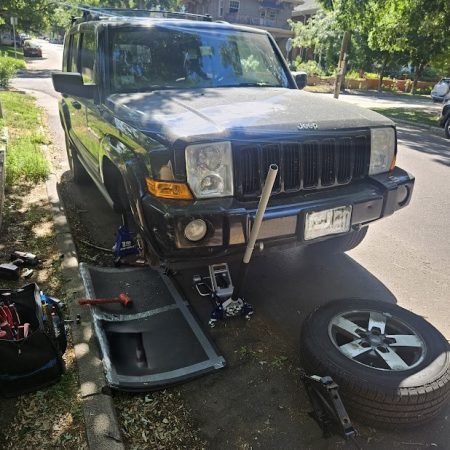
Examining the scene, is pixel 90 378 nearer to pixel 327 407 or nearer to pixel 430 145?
pixel 327 407

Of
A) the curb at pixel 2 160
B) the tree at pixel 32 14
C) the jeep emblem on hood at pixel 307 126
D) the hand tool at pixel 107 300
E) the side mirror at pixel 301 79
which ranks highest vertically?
the tree at pixel 32 14

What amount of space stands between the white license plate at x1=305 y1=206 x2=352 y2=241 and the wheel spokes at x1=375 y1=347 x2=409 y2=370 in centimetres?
84

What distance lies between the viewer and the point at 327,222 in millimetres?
2982

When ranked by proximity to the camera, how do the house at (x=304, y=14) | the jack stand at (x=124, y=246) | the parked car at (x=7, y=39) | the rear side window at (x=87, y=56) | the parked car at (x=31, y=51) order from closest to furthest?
the jack stand at (x=124, y=246), the rear side window at (x=87, y=56), the parked car at (x=31, y=51), the house at (x=304, y=14), the parked car at (x=7, y=39)

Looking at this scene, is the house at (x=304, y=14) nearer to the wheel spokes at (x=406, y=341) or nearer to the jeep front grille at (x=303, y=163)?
the jeep front grille at (x=303, y=163)

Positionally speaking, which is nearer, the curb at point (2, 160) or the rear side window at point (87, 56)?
the rear side window at point (87, 56)

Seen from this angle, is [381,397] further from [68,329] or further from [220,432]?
[68,329]

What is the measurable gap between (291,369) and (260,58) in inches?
119

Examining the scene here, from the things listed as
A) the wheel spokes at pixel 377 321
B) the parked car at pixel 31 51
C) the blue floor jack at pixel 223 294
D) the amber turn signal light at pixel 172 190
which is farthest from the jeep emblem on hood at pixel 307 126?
the parked car at pixel 31 51

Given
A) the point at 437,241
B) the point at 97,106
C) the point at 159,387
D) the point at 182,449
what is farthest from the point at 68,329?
the point at 437,241

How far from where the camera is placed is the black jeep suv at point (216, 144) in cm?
263

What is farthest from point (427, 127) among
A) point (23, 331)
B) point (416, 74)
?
point (416, 74)

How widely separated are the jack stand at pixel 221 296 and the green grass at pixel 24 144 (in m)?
3.59

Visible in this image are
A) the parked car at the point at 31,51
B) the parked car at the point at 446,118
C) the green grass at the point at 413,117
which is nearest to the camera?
the parked car at the point at 446,118
